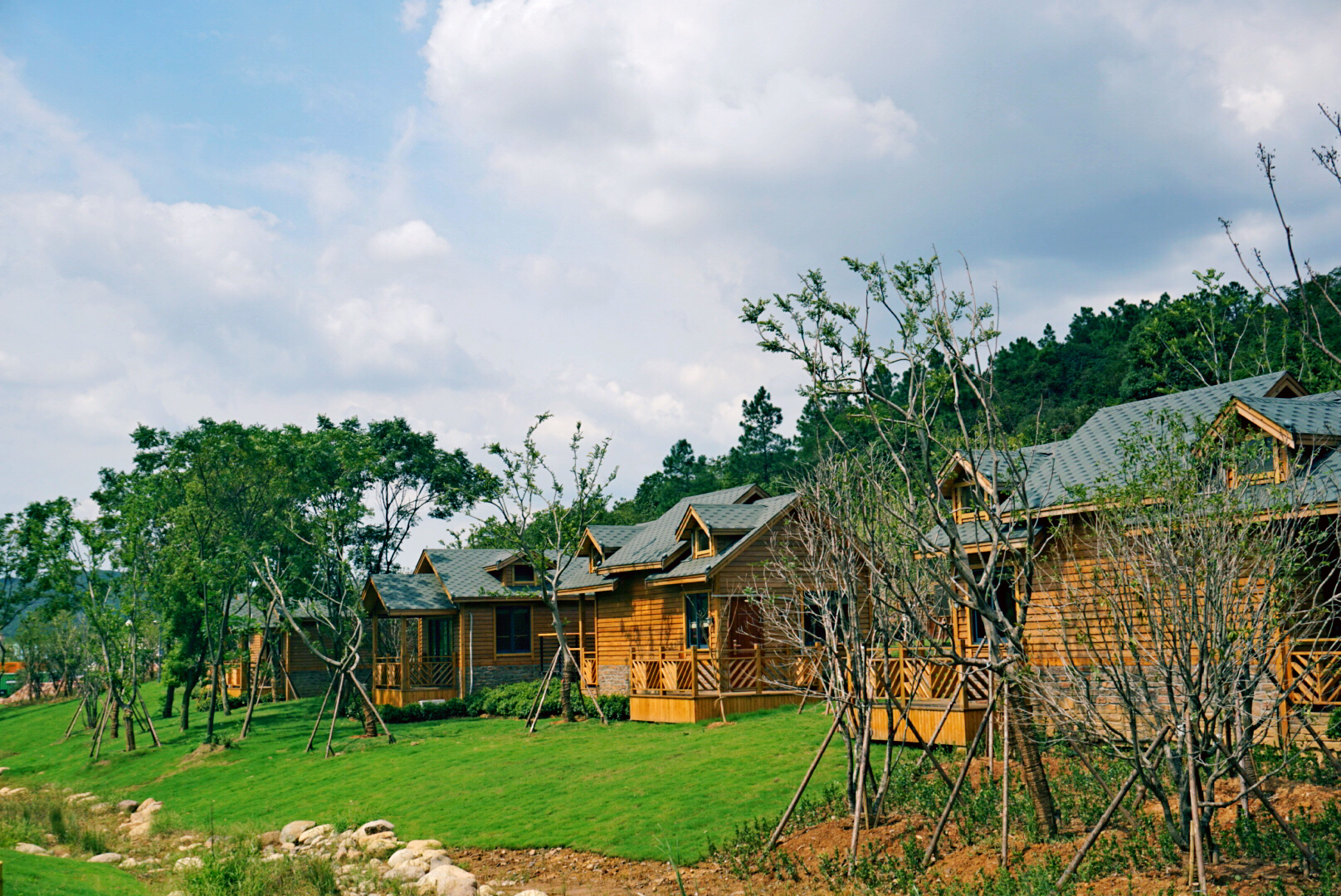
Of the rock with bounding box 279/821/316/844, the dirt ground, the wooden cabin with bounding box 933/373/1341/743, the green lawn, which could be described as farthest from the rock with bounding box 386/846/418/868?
the wooden cabin with bounding box 933/373/1341/743

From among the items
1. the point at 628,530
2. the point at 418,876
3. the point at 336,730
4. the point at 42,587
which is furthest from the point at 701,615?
the point at 42,587

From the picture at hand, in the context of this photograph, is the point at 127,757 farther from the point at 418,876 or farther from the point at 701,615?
the point at 418,876

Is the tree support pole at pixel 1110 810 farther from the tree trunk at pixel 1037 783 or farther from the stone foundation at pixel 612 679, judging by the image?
the stone foundation at pixel 612 679

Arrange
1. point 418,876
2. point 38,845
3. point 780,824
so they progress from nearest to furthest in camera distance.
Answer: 1. point 780,824
2. point 418,876
3. point 38,845

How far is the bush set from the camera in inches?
1200

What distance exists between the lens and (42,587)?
3312 centimetres

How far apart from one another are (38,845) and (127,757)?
518 inches

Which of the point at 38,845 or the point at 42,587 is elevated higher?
the point at 42,587

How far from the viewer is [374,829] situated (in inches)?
671

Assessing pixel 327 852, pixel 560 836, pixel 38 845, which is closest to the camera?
pixel 560 836

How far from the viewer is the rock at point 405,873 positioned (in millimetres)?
14211

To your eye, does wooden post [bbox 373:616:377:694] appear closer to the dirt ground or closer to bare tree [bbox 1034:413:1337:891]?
the dirt ground

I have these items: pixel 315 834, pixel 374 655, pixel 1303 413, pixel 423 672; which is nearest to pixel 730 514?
pixel 315 834

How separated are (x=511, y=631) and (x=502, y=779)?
18203mm
